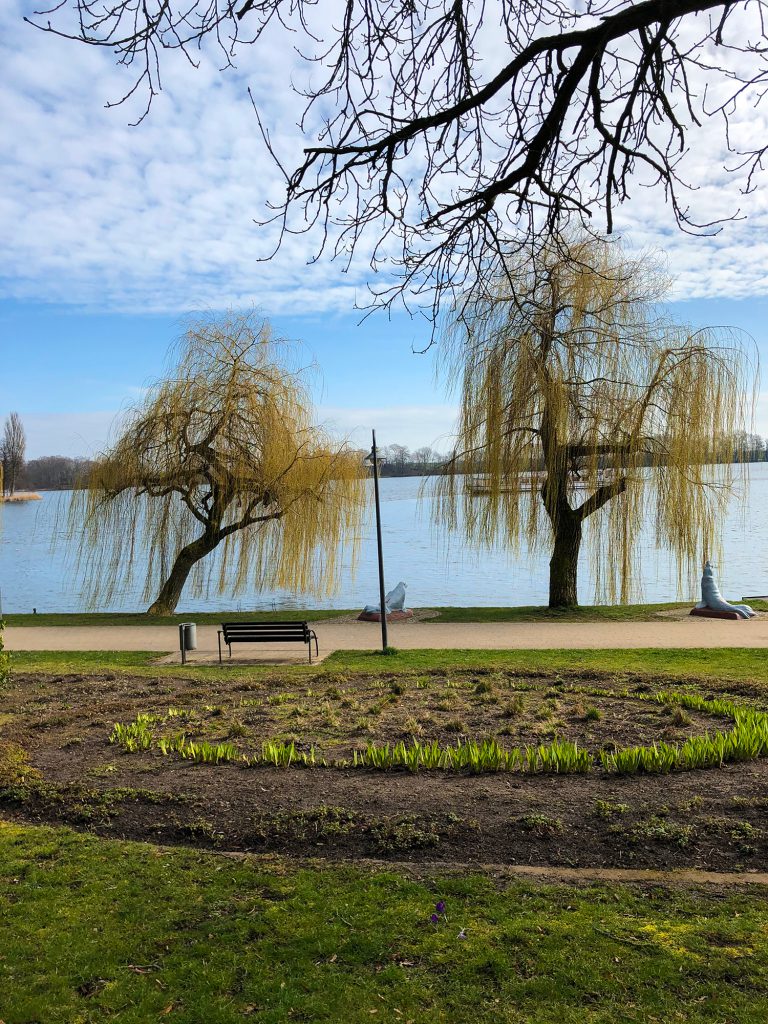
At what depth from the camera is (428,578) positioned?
29531 millimetres

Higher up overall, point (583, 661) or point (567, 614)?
point (583, 661)

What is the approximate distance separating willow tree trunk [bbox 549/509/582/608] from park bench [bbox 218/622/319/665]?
7.17 m

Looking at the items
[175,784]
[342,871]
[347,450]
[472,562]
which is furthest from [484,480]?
[472,562]

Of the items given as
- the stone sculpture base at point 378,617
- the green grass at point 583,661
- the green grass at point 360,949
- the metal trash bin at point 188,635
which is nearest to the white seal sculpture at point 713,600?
the green grass at point 583,661

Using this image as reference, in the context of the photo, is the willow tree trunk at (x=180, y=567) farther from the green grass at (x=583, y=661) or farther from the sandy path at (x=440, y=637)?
the green grass at (x=583, y=661)

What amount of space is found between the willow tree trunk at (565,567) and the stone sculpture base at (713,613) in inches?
99.4

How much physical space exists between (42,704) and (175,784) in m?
3.57

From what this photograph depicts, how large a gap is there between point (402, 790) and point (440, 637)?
29.7 ft

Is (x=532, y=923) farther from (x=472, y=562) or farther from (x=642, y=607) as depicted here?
(x=472, y=562)

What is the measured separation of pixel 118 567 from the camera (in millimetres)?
19219

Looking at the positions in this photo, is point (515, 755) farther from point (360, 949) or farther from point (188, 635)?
point (188, 635)

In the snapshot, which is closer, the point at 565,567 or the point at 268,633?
the point at 268,633

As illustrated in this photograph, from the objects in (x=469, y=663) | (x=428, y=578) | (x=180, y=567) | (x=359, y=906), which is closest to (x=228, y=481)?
(x=180, y=567)

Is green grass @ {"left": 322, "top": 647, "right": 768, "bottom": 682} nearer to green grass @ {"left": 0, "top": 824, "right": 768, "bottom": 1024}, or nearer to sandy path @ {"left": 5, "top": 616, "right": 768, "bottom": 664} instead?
sandy path @ {"left": 5, "top": 616, "right": 768, "bottom": 664}
